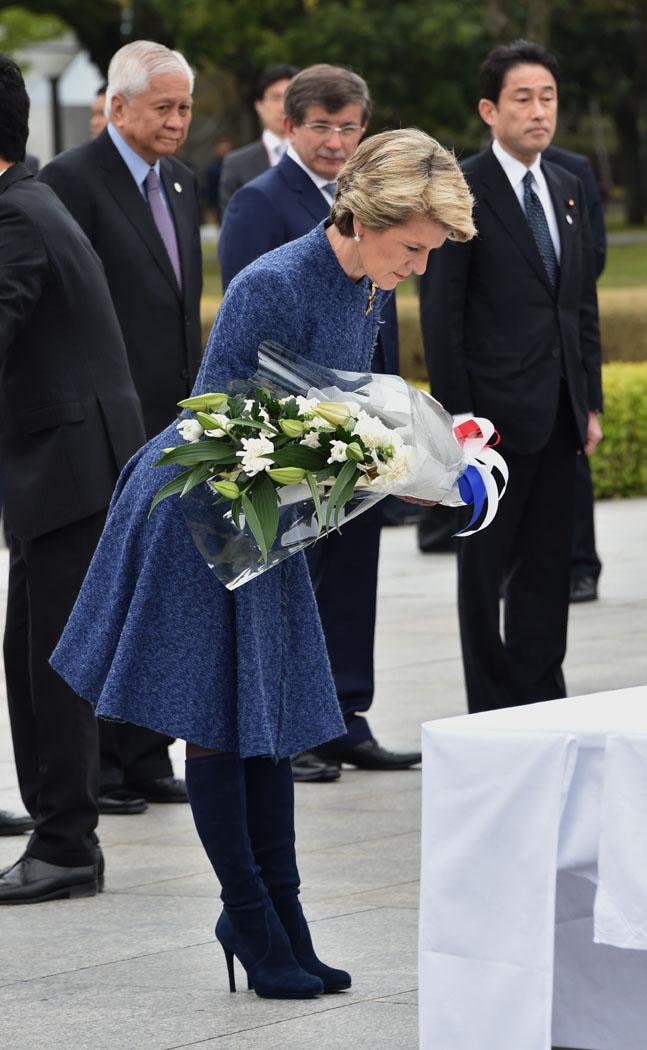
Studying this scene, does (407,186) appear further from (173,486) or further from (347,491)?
(173,486)

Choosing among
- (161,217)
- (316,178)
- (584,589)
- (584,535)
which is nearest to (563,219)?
(316,178)

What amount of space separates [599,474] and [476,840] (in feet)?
33.6

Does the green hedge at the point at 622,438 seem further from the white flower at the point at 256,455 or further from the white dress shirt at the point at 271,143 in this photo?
the white flower at the point at 256,455

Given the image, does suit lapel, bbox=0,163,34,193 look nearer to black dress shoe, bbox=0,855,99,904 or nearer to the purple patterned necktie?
the purple patterned necktie

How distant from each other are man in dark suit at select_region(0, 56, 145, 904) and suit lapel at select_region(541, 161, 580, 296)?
201 cm

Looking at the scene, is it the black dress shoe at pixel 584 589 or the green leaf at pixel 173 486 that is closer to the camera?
the green leaf at pixel 173 486

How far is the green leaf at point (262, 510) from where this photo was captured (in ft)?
12.1

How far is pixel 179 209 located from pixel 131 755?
67.8 inches

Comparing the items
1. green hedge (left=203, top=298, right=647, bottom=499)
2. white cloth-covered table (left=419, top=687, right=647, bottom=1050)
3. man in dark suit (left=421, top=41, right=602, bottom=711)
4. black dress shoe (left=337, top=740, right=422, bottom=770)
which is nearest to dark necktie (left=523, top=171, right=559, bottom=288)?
man in dark suit (left=421, top=41, right=602, bottom=711)

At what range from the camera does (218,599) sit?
3984mm

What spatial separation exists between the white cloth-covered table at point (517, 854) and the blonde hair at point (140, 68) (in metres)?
3.11

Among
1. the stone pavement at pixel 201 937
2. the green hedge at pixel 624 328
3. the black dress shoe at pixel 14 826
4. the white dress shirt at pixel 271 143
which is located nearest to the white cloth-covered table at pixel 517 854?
the stone pavement at pixel 201 937

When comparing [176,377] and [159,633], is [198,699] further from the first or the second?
[176,377]

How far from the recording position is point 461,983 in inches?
132
